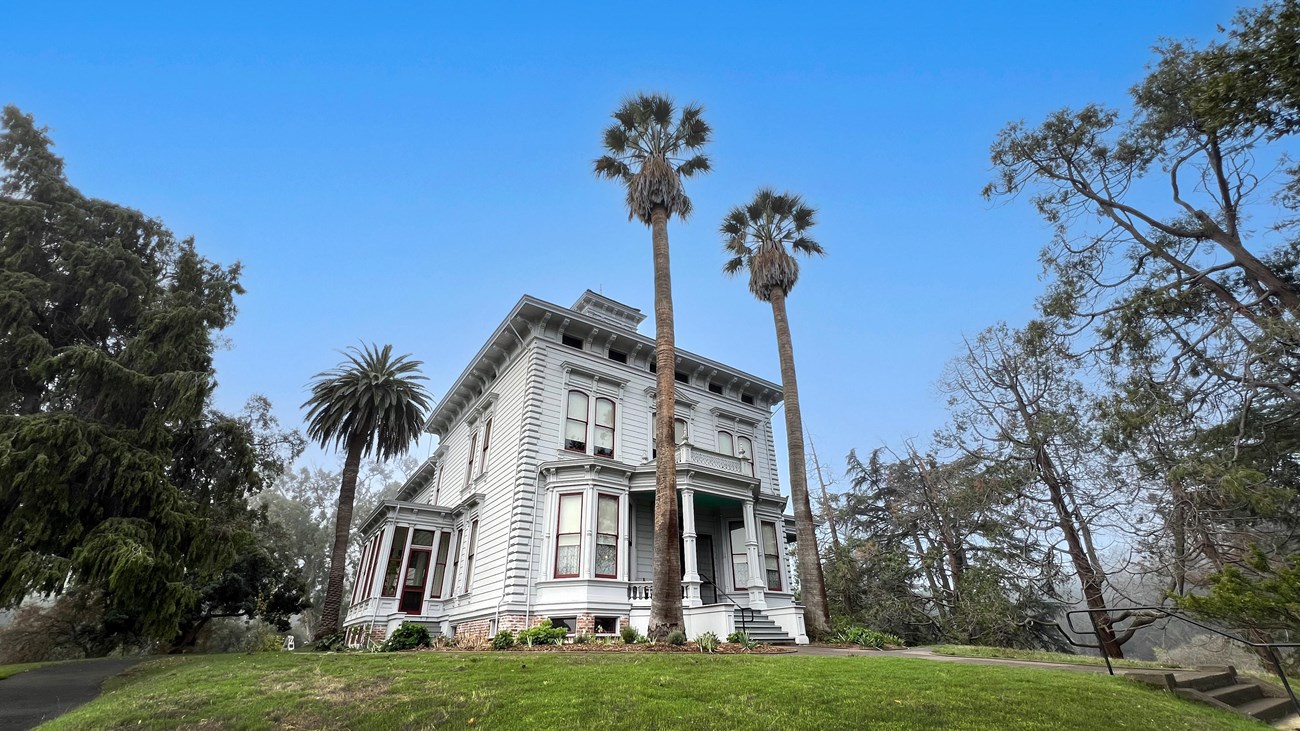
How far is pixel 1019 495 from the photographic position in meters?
17.4

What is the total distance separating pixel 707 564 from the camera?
63.8 ft

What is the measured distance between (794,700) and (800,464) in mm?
12277

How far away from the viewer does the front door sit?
18953mm

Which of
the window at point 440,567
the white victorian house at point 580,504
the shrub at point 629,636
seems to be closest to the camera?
the shrub at point 629,636

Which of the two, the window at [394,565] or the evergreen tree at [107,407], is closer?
the evergreen tree at [107,407]

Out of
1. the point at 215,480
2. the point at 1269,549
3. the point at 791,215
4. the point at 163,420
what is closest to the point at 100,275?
the point at 163,420

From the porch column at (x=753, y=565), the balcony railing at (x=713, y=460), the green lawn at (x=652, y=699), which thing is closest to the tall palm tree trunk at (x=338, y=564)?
the balcony railing at (x=713, y=460)

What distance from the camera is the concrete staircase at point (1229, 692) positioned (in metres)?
7.48

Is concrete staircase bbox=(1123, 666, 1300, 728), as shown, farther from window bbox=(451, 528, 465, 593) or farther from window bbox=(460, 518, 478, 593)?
window bbox=(451, 528, 465, 593)

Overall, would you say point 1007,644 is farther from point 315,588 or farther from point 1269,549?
point 315,588

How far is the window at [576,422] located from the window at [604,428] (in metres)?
0.43

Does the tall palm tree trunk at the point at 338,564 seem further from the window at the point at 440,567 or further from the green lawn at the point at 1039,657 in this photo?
the green lawn at the point at 1039,657

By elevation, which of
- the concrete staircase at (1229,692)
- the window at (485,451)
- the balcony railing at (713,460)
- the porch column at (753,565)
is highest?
the window at (485,451)

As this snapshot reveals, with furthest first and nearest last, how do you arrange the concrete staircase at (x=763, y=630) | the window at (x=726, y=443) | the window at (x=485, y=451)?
the window at (x=726, y=443)
the window at (x=485, y=451)
the concrete staircase at (x=763, y=630)
